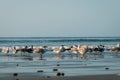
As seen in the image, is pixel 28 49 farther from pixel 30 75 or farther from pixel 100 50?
pixel 30 75

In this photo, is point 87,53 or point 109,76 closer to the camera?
point 109,76

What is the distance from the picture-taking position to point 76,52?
43219mm

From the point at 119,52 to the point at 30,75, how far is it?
81.9ft

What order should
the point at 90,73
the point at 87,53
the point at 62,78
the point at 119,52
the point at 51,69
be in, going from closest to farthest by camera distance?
the point at 62,78 < the point at 90,73 < the point at 51,69 < the point at 87,53 < the point at 119,52

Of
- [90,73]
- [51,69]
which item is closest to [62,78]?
[90,73]

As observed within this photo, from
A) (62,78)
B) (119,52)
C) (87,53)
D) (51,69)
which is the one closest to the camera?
(62,78)

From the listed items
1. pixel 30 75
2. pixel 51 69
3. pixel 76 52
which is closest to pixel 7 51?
pixel 76 52

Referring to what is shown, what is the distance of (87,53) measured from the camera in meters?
43.0

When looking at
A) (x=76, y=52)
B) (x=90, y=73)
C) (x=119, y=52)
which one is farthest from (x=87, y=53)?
(x=90, y=73)

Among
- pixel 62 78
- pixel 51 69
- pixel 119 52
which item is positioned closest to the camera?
pixel 62 78

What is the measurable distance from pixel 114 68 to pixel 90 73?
11.0ft

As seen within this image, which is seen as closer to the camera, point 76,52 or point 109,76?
point 109,76

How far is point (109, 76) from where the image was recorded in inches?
874

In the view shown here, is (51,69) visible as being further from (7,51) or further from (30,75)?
(7,51)
